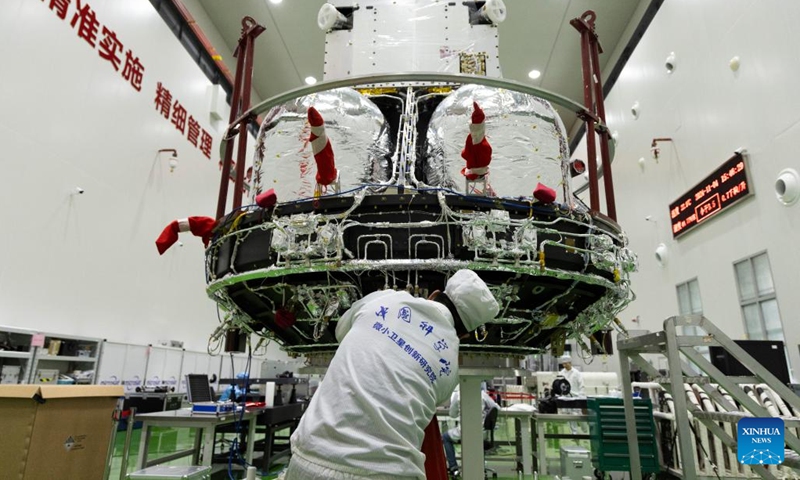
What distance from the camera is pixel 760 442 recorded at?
2256 mm

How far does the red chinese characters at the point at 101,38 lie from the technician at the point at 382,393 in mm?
6863

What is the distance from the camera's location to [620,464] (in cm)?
406

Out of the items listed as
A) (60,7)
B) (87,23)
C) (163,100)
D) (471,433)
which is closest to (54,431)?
(471,433)

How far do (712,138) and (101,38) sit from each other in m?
8.49

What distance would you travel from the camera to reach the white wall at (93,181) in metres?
5.69

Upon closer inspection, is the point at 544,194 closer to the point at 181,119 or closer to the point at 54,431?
the point at 54,431

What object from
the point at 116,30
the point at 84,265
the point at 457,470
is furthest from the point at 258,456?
the point at 116,30

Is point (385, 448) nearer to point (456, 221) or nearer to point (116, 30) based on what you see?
point (456, 221)

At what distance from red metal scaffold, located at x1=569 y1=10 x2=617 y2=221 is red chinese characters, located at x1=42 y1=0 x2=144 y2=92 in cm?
630

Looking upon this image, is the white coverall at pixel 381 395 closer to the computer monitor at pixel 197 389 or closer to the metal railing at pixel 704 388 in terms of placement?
the metal railing at pixel 704 388

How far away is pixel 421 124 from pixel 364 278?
4.52 feet

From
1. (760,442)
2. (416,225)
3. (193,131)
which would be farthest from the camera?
(193,131)

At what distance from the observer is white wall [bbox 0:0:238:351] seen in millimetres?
5691

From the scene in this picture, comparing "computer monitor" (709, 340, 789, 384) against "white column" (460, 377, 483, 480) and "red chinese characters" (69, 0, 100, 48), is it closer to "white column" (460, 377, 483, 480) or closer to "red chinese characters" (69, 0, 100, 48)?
"white column" (460, 377, 483, 480)
